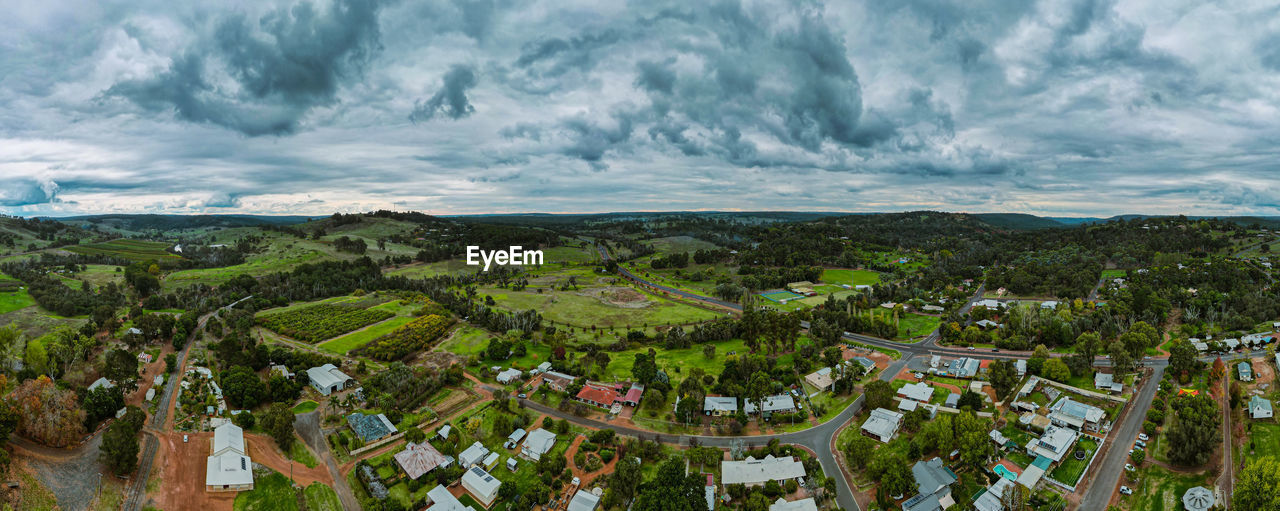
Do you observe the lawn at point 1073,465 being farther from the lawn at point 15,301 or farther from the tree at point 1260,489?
the lawn at point 15,301

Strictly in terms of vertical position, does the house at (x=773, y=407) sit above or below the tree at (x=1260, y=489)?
below

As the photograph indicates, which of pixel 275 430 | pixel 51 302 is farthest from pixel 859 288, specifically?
pixel 51 302

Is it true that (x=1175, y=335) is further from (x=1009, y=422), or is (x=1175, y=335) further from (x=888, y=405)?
(x=888, y=405)

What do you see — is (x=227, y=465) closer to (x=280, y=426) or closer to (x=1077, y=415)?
(x=280, y=426)

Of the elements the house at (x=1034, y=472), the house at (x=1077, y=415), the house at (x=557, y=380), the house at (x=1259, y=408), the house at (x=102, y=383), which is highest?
the house at (x=1259, y=408)

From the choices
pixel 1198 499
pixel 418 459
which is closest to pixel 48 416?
pixel 418 459

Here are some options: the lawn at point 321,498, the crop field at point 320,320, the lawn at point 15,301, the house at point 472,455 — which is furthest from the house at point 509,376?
the lawn at point 15,301
